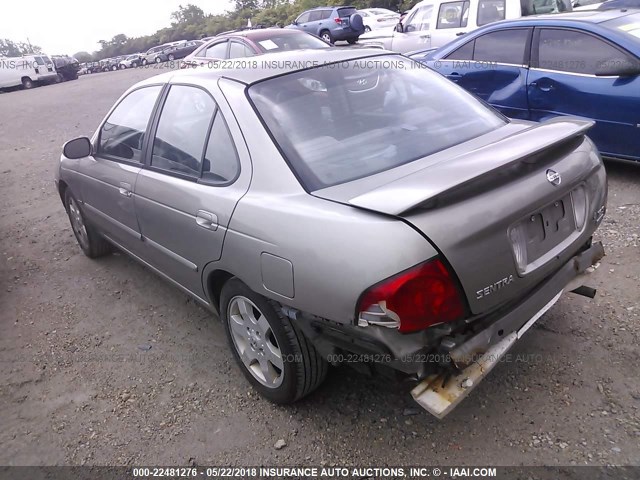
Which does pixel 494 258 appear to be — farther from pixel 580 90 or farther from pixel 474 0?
pixel 474 0

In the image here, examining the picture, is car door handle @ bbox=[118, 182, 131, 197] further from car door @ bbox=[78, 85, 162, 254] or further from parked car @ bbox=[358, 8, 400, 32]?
parked car @ bbox=[358, 8, 400, 32]

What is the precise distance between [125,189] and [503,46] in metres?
4.21

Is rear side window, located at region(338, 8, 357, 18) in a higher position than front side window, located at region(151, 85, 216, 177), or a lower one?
higher

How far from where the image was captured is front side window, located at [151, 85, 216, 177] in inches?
108

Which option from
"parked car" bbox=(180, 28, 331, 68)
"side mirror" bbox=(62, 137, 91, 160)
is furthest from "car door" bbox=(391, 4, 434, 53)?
"side mirror" bbox=(62, 137, 91, 160)

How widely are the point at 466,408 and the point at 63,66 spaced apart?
3351cm

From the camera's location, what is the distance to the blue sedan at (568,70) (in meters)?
4.40

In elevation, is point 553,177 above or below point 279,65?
below

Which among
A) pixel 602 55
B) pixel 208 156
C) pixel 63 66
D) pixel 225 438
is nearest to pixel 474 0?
pixel 602 55

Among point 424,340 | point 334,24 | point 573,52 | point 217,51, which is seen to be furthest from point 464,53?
point 334,24

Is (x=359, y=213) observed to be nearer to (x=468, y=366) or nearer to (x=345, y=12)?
(x=468, y=366)

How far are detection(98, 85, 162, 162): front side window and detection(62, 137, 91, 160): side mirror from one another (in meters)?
0.09

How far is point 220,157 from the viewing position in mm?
2590

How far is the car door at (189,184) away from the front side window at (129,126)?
199 millimetres
